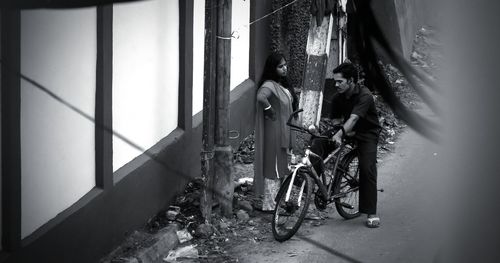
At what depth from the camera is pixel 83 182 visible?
710 cm

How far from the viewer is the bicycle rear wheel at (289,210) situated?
8445mm

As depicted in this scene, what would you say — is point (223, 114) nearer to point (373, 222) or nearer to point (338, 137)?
point (338, 137)

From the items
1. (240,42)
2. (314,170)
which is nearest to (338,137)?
(314,170)

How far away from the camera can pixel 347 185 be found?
9.38 metres

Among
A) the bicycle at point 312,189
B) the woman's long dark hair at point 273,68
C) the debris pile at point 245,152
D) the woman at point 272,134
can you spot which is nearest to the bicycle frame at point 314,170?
the bicycle at point 312,189

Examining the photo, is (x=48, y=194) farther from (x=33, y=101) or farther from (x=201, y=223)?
(x=201, y=223)

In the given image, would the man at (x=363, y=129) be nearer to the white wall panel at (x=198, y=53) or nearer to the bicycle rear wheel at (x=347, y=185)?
the bicycle rear wheel at (x=347, y=185)

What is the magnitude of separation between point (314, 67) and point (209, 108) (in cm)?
240

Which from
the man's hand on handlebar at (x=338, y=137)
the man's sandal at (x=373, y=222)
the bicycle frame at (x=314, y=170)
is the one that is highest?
the man's hand on handlebar at (x=338, y=137)

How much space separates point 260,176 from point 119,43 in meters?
2.47

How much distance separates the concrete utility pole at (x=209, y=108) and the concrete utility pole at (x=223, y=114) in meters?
0.05

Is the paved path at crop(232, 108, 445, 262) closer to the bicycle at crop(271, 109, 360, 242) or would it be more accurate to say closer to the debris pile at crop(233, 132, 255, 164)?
the bicycle at crop(271, 109, 360, 242)

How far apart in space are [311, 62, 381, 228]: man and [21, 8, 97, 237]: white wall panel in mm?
2807

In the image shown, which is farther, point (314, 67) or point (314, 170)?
point (314, 67)
